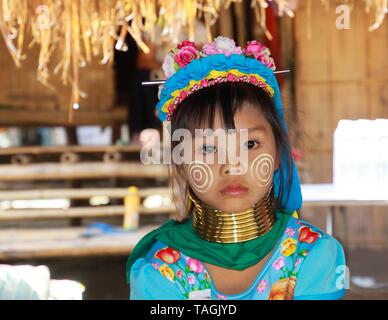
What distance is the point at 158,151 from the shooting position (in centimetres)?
489

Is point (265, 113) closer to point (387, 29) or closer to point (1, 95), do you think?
point (387, 29)

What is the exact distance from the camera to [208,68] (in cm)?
163

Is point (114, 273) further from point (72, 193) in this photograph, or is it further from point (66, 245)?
point (72, 193)

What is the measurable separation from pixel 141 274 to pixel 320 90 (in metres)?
3.78

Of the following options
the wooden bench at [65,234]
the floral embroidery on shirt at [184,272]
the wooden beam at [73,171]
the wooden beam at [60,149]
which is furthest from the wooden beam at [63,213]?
the floral embroidery on shirt at [184,272]

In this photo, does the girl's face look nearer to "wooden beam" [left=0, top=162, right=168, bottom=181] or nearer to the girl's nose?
the girl's nose

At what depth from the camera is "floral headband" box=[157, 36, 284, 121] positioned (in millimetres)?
1632

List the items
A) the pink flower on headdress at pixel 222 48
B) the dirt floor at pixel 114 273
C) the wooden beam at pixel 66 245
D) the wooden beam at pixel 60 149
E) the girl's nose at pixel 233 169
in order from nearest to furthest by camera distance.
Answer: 1. the girl's nose at pixel 233 169
2. the pink flower on headdress at pixel 222 48
3. the dirt floor at pixel 114 273
4. the wooden beam at pixel 66 245
5. the wooden beam at pixel 60 149

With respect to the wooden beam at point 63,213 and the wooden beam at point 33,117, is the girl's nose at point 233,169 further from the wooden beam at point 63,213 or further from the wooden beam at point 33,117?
the wooden beam at point 33,117

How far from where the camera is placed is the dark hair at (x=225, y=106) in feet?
5.23

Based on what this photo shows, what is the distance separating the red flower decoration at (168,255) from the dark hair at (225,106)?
0.87 ft

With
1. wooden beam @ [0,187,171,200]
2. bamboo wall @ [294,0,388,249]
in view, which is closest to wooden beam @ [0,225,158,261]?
wooden beam @ [0,187,171,200]

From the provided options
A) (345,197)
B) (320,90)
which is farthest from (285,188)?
(320,90)

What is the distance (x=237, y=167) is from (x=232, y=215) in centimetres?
12
